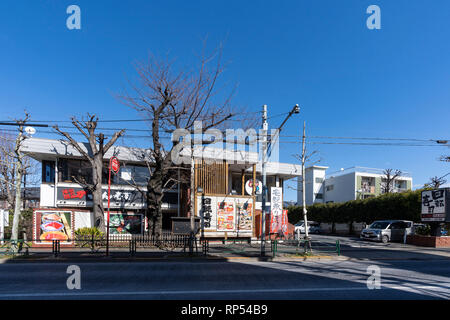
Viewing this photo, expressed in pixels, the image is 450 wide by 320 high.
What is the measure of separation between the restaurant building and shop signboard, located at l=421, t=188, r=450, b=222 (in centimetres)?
1129

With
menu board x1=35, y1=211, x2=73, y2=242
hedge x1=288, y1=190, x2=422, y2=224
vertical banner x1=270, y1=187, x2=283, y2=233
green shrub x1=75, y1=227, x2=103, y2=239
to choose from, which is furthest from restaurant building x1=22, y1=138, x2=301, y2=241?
hedge x1=288, y1=190, x2=422, y2=224

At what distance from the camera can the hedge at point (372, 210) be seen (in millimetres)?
28375

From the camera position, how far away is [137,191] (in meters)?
23.6

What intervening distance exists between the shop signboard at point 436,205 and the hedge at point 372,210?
5017mm

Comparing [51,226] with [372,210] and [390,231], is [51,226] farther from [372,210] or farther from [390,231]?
[372,210]

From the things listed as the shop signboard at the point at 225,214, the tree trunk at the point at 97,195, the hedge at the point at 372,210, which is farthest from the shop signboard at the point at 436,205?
the tree trunk at the point at 97,195

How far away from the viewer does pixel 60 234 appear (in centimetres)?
1836

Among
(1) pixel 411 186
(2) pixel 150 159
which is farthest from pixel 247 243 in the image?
(1) pixel 411 186

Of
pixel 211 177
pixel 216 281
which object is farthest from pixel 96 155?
pixel 216 281

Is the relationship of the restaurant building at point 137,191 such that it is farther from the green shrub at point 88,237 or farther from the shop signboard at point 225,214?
the green shrub at point 88,237

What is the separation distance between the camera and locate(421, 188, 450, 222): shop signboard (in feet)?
69.5

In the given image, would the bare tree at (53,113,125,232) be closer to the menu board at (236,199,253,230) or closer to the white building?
the menu board at (236,199,253,230)
